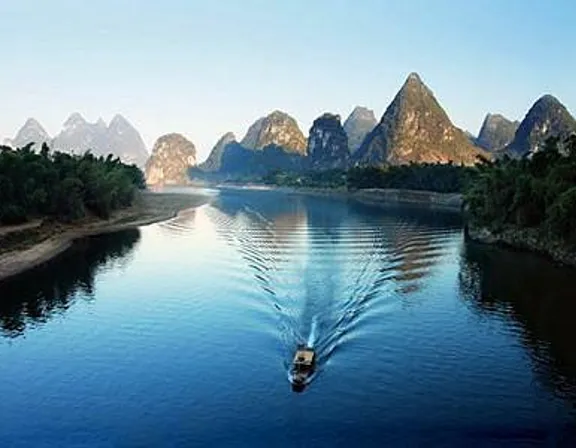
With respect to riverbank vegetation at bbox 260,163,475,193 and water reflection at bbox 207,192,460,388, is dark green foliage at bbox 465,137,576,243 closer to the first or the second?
water reflection at bbox 207,192,460,388

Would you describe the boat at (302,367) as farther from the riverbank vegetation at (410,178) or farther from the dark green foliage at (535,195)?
the riverbank vegetation at (410,178)

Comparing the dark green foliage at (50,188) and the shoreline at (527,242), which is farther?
the dark green foliage at (50,188)

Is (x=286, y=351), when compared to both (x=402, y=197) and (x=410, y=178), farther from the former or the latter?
(x=410, y=178)

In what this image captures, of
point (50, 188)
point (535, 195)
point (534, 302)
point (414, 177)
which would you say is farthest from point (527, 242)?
point (414, 177)

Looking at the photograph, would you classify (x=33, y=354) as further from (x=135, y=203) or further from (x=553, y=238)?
(x=135, y=203)

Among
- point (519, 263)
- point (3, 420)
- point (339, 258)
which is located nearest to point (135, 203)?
point (339, 258)

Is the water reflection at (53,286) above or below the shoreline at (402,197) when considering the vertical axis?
below

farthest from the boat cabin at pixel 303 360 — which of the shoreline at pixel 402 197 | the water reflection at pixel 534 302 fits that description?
the shoreline at pixel 402 197
